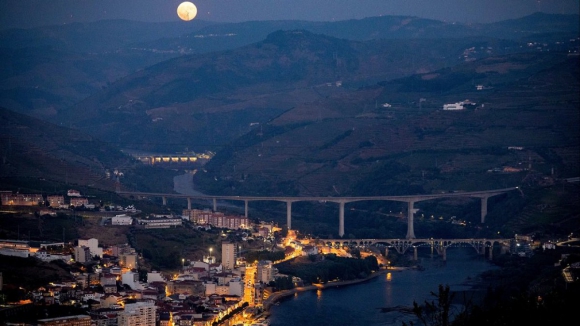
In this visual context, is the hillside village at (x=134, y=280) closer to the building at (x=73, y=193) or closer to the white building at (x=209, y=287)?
the white building at (x=209, y=287)

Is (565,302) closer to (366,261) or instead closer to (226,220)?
(366,261)

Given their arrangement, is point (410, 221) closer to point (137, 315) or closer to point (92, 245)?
point (92, 245)

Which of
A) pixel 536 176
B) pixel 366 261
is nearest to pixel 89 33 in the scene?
pixel 536 176

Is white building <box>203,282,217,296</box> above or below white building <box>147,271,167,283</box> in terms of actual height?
below

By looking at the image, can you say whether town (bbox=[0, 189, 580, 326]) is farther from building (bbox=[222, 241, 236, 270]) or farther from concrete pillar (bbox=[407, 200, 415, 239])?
concrete pillar (bbox=[407, 200, 415, 239])

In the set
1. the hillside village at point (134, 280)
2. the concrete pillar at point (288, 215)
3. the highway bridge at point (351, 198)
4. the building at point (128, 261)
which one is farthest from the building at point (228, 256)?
the highway bridge at point (351, 198)

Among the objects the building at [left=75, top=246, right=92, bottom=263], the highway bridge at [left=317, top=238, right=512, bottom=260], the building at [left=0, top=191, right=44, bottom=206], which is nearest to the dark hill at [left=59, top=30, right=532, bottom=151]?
the highway bridge at [left=317, top=238, right=512, bottom=260]

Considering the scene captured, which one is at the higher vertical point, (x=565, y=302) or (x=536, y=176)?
(x=536, y=176)
